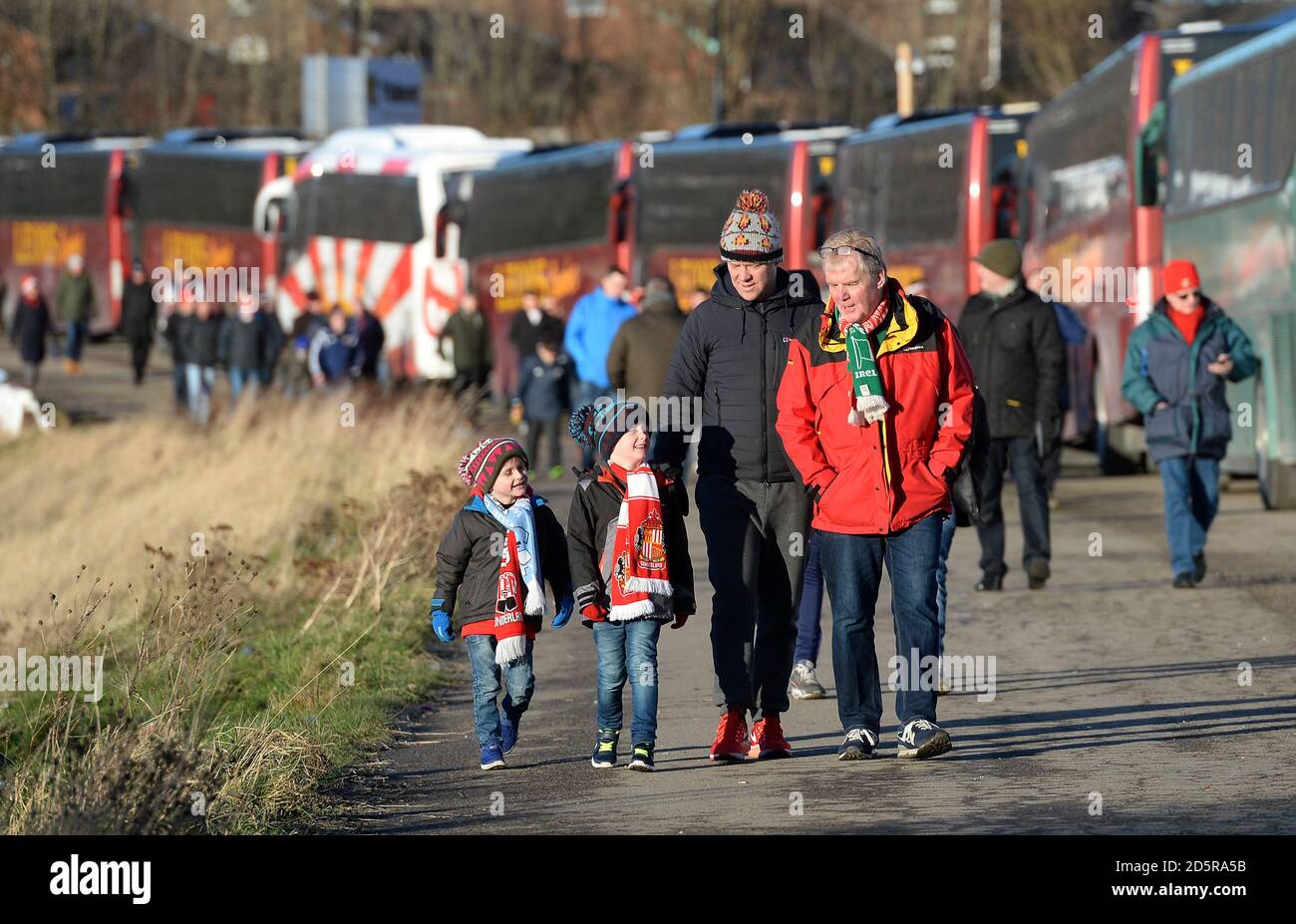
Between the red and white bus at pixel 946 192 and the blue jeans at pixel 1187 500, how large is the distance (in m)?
11.1

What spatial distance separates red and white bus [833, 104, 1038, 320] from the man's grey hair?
16.2 m

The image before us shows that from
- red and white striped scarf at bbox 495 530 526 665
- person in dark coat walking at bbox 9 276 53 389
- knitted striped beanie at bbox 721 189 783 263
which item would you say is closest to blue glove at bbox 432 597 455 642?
red and white striped scarf at bbox 495 530 526 665

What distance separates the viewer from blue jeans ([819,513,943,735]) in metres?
8.27

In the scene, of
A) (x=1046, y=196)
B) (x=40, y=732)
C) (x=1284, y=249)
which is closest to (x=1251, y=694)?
(x=40, y=732)

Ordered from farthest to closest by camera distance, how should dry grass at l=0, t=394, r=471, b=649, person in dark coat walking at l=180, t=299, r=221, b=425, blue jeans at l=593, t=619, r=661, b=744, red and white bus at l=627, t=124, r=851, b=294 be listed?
person in dark coat walking at l=180, t=299, r=221, b=425
red and white bus at l=627, t=124, r=851, b=294
dry grass at l=0, t=394, r=471, b=649
blue jeans at l=593, t=619, r=661, b=744

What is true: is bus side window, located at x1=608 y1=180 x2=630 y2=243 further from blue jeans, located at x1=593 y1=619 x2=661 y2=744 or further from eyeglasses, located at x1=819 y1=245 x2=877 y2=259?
eyeglasses, located at x1=819 y1=245 x2=877 y2=259

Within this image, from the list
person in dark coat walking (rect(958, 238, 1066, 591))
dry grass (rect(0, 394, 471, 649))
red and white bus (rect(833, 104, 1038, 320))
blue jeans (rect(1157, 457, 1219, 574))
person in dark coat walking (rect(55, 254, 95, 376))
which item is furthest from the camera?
person in dark coat walking (rect(55, 254, 95, 376))

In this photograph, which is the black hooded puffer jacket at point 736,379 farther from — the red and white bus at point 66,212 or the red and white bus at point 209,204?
the red and white bus at point 66,212

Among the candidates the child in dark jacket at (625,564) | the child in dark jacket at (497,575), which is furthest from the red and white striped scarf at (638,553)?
the child in dark jacket at (497,575)

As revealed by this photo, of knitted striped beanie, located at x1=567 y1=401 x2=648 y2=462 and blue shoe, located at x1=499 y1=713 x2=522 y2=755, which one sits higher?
knitted striped beanie, located at x1=567 y1=401 x2=648 y2=462

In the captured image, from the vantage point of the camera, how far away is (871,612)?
27.7ft

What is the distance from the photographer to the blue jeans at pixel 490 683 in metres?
8.55

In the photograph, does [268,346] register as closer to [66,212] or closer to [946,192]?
[946,192]

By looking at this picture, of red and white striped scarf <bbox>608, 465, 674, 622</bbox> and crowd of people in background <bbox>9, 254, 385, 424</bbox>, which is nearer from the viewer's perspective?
red and white striped scarf <bbox>608, 465, 674, 622</bbox>
